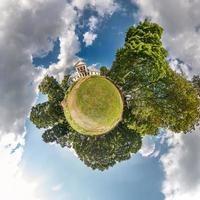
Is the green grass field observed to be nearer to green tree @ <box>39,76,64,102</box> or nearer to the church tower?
the church tower

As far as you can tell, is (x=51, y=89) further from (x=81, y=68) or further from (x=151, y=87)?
(x=151, y=87)

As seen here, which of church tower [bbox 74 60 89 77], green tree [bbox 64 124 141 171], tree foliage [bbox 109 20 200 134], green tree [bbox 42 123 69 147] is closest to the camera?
tree foliage [bbox 109 20 200 134]

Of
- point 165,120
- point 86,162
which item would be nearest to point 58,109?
point 86,162

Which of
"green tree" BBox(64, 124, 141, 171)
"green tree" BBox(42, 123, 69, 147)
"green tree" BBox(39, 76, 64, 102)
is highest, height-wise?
"green tree" BBox(39, 76, 64, 102)

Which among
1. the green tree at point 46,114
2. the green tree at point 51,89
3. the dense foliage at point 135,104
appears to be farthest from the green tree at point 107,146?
the green tree at point 51,89

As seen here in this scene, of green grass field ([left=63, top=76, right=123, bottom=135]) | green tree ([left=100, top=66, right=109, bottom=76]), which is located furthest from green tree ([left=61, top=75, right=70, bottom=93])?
green tree ([left=100, top=66, right=109, bottom=76])

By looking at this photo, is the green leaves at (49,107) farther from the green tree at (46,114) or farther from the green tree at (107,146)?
the green tree at (107,146)

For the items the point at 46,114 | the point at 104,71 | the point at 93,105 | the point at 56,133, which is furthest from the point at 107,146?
the point at 104,71
